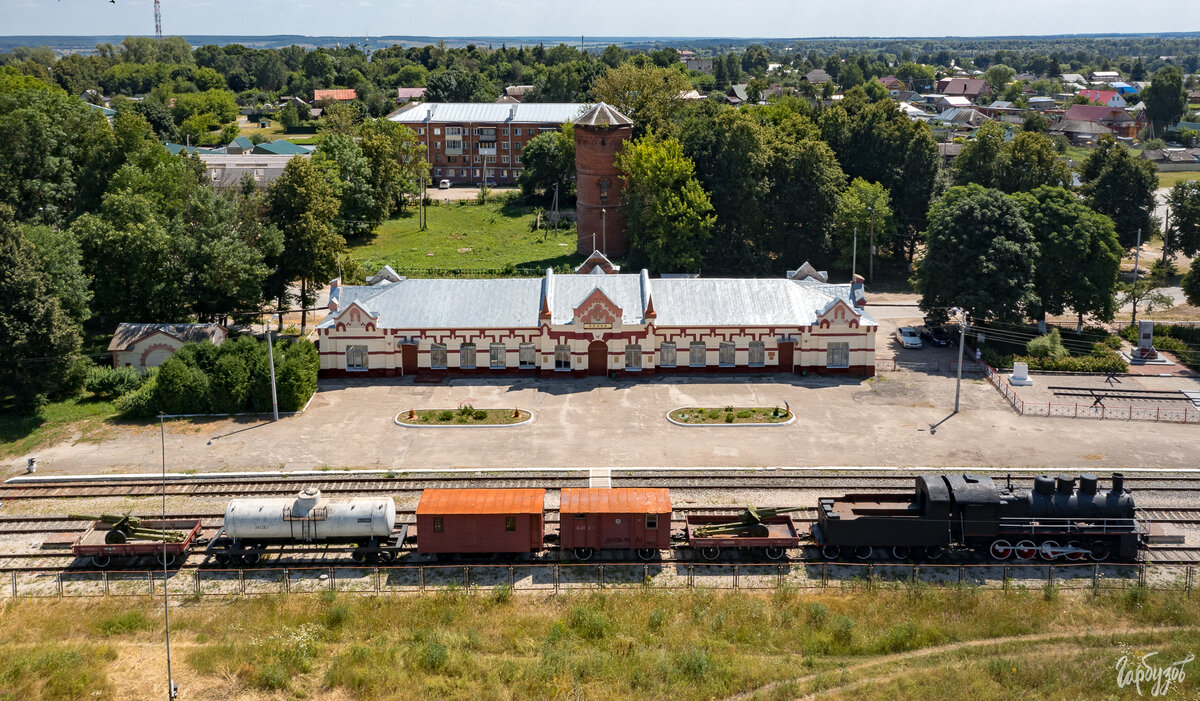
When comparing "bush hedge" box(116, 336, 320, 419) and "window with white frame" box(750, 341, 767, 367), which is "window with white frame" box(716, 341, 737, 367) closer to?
"window with white frame" box(750, 341, 767, 367)

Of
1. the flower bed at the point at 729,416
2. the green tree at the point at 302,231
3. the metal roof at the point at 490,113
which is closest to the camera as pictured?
the flower bed at the point at 729,416

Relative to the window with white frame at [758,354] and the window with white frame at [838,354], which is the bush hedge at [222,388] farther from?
the window with white frame at [838,354]

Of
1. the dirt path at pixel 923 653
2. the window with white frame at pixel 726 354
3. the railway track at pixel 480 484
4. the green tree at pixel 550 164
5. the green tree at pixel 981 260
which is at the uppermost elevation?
the green tree at pixel 550 164

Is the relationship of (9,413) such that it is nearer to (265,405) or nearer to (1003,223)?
(265,405)

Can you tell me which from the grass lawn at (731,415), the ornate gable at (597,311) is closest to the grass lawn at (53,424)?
the ornate gable at (597,311)

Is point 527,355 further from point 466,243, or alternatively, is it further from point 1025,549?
point 466,243

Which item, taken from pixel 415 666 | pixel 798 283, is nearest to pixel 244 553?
pixel 415 666
